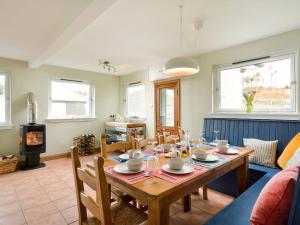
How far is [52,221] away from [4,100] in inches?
125

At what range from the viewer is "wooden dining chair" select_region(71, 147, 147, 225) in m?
1.03

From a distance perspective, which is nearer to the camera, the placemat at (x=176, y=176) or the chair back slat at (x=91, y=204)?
the chair back slat at (x=91, y=204)

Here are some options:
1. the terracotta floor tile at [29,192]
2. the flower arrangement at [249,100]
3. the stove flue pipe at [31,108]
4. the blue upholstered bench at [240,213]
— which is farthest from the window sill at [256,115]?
the stove flue pipe at [31,108]

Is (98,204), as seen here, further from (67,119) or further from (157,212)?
(67,119)

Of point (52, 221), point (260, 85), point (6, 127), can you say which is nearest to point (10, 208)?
point (52, 221)

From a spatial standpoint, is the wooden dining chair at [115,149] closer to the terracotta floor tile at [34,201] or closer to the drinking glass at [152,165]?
the drinking glass at [152,165]

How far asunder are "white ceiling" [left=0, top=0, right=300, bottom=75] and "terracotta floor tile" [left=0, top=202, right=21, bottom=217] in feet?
7.79

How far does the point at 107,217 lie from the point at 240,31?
2.92m

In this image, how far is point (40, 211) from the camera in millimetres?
2275

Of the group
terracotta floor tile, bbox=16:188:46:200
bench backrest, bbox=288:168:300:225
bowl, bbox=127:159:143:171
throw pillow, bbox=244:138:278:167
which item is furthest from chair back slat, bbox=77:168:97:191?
throw pillow, bbox=244:138:278:167

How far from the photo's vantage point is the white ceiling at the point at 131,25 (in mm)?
2004

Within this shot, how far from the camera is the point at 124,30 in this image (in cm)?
262

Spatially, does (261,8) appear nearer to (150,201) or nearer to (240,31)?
(240,31)

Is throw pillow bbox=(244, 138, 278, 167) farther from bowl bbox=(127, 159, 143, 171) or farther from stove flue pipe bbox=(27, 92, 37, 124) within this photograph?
stove flue pipe bbox=(27, 92, 37, 124)
